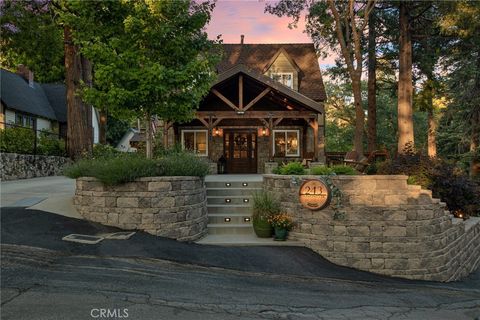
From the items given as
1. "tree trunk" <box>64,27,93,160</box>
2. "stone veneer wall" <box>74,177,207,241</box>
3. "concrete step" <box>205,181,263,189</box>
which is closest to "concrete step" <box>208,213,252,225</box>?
"stone veneer wall" <box>74,177,207,241</box>

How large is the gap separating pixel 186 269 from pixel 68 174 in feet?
13.5

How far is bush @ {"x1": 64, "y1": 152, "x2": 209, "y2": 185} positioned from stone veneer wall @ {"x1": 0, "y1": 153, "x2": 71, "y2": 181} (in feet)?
22.1

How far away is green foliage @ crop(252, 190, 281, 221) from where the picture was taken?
931 cm

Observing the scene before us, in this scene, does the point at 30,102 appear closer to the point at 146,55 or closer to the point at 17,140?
the point at 17,140

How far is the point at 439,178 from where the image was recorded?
37.1ft

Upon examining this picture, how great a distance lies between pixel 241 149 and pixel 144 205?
1386 centimetres

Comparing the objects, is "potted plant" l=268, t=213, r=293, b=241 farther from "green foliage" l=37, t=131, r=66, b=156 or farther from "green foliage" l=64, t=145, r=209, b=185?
"green foliage" l=37, t=131, r=66, b=156

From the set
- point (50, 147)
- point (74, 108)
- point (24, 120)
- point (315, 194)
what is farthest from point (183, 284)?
point (24, 120)

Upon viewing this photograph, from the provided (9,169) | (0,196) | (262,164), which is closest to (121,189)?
(0,196)

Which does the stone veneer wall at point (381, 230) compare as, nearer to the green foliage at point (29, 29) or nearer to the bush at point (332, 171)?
the bush at point (332, 171)

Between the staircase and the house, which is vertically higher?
the house

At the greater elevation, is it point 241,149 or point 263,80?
point 263,80

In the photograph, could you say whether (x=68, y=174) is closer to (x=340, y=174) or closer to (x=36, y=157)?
(x=340, y=174)

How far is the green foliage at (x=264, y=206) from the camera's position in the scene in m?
9.31
